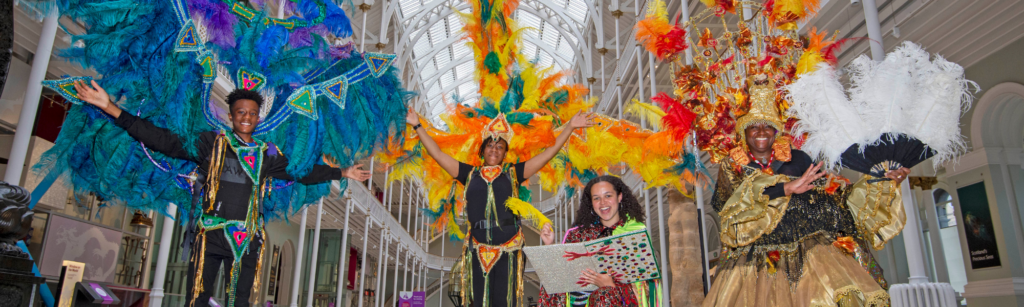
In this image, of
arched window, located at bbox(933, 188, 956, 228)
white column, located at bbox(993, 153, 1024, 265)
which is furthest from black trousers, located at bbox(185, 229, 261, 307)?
arched window, located at bbox(933, 188, 956, 228)

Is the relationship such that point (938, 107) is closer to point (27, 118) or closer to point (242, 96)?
point (242, 96)

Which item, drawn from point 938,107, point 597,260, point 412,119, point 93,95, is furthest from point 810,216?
point 93,95

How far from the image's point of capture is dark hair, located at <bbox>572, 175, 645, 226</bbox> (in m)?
3.88

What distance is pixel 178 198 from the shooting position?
12.7 ft

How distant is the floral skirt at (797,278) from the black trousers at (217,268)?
2.42 metres

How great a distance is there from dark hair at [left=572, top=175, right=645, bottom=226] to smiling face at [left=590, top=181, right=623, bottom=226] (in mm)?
36

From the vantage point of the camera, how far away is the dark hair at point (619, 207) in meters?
3.88

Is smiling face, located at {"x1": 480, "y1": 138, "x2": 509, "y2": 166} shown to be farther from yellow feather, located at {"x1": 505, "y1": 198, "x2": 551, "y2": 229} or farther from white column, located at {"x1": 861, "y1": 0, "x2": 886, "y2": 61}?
white column, located at {"x1": 861, "y1": 0, "x2": 886, "y2": 61}

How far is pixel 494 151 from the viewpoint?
14.4 ft

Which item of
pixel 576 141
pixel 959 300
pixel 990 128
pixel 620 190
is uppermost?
pixel 990 128

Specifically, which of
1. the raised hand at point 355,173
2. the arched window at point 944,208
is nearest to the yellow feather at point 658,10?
the raised hand at point 355,173

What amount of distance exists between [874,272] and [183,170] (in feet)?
12.7

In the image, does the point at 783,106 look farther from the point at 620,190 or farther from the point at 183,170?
the point at 183,170

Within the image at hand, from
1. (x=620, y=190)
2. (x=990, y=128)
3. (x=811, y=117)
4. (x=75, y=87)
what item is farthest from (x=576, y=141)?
(x=990, y=128)
